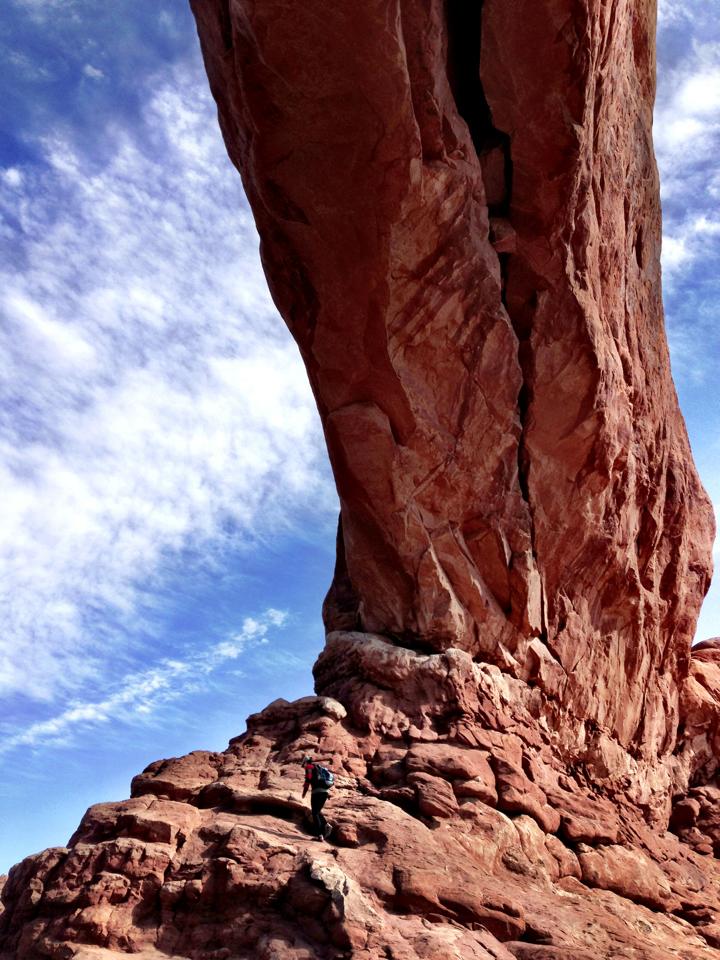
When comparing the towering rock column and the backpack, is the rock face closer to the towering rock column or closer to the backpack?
the towering rock column

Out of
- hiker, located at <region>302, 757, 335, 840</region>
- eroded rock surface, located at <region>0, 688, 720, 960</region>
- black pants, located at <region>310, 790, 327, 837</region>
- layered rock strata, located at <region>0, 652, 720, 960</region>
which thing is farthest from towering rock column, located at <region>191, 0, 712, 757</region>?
black pants, located at <region>310, 790, 327, 837</region>

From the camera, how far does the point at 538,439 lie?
17578mm

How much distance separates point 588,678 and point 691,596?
5326mm

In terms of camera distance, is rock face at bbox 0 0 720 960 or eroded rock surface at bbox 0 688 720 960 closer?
eroded rock surface at bbox 0 688 720 960

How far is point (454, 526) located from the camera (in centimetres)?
1692

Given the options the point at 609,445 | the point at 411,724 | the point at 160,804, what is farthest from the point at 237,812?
the point at 609,445

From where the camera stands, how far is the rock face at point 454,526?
1159 cm

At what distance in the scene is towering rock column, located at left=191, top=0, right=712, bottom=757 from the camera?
49.1 feet

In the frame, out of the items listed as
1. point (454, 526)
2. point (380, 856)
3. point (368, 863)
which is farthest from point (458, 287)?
point (368, 863)

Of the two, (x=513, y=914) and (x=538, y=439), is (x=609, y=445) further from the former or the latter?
(x=513, y=914)

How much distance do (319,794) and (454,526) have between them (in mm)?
6185

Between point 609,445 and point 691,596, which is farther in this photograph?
point 691,596

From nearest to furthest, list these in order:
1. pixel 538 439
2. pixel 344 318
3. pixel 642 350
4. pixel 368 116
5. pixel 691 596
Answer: pixel 368 116, pixel 344 318, pixel 538 439, pixel 642 350, pixel 691 596

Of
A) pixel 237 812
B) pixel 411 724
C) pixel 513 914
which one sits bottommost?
pixel 513 914
